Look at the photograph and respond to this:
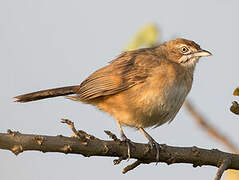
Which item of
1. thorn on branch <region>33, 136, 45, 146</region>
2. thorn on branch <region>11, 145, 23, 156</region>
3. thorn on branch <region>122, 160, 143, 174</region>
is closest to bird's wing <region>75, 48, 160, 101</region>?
thorn on branch <region>122, 160, 143, 174</region>

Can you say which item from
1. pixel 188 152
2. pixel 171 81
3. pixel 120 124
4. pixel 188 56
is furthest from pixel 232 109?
pixel 188 56

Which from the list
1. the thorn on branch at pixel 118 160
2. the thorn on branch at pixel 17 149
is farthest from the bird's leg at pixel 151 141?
the thorn on branch at pixel 17 149

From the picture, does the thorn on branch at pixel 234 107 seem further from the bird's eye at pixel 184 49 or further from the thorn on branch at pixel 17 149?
the bird's eye at pixel 184 49

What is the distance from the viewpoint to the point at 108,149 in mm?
3668

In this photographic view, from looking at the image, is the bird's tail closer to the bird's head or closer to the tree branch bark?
the bird's head

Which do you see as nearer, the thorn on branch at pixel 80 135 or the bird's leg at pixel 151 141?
the thorn on branch at pixel 80 135

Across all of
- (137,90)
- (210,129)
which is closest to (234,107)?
(210,129)

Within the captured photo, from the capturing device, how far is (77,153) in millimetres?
3465

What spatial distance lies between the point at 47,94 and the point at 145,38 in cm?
154

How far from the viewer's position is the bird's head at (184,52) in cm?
618

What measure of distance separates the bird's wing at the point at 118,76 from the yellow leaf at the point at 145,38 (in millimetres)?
882

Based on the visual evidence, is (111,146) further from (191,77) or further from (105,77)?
(191,77)

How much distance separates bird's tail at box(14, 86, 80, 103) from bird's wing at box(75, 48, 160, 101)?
104mm

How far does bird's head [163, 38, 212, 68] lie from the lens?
6.18 m
